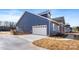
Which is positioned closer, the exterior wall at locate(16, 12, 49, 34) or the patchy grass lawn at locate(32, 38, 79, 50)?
the patchy grass lawn at locate(32, 38, 79, 50)

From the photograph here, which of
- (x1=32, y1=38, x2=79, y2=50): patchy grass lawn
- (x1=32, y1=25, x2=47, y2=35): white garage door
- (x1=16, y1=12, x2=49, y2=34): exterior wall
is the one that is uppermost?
(x1=16, y1=12, x2=49, y2=34): exterior wall

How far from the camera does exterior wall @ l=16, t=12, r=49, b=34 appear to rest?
3551 millimetres

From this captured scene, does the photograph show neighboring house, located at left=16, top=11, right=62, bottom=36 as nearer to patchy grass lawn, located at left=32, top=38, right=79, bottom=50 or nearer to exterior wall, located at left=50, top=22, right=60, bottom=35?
exterior wall, located at left=50, top=22, right=60, bottom=35

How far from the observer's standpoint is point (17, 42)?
3523 millimetres

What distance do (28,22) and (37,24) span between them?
128 millimetres

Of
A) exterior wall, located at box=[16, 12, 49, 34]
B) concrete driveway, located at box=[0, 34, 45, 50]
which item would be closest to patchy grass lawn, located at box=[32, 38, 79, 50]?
concrete driveway, located at box=[0, 34, 45, 50]

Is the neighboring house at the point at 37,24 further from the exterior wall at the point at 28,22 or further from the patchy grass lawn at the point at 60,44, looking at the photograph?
the patchy grass lawn at the point at 60,44

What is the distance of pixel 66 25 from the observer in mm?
3574

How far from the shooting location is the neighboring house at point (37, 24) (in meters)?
3.54

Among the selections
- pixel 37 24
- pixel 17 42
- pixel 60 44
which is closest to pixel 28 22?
pixel 37 24

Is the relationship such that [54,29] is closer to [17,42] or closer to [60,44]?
[60,44]

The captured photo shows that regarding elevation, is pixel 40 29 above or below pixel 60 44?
above
